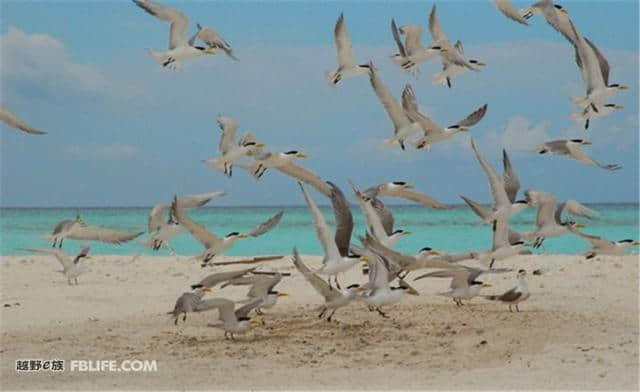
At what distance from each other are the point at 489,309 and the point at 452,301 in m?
0.87

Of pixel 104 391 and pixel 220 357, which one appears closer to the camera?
pixel 104 391

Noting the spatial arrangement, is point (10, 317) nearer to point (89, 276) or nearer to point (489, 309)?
point (89, 276)

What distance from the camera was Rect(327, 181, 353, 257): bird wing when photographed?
10.3 m

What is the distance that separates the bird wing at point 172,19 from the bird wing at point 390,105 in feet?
9.01

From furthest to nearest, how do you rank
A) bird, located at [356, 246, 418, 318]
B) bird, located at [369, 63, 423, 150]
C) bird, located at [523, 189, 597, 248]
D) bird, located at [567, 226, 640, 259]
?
bird, located at [369, 63, 423, 150] < bird, located at [523, 189, 597, 248] < bird, located at [567, 226, 640, 259] < bird, located at [356, 246, 418, 318]

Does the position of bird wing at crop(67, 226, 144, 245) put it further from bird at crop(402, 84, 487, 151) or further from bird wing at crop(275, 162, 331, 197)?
bird at crop(402, 84, 487, 151)

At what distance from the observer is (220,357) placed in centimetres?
957

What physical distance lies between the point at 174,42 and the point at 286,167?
9.91 ft

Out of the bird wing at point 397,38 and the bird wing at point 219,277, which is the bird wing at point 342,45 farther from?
the bird wing at point 219,277

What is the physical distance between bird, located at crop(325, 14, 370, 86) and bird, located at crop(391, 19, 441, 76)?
644 millimetres

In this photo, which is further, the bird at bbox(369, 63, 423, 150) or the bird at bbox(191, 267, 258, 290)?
the bird at bbox(369, 63, 423, 150)

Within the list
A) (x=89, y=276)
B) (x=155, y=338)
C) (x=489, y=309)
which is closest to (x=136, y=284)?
(x=89, y=276)

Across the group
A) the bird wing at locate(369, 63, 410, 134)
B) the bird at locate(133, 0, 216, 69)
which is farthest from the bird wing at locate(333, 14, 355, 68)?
the bird at locate(133, 0, 216, 69)

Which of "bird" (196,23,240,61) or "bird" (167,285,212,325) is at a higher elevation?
"bird" (196,23,240,61)
